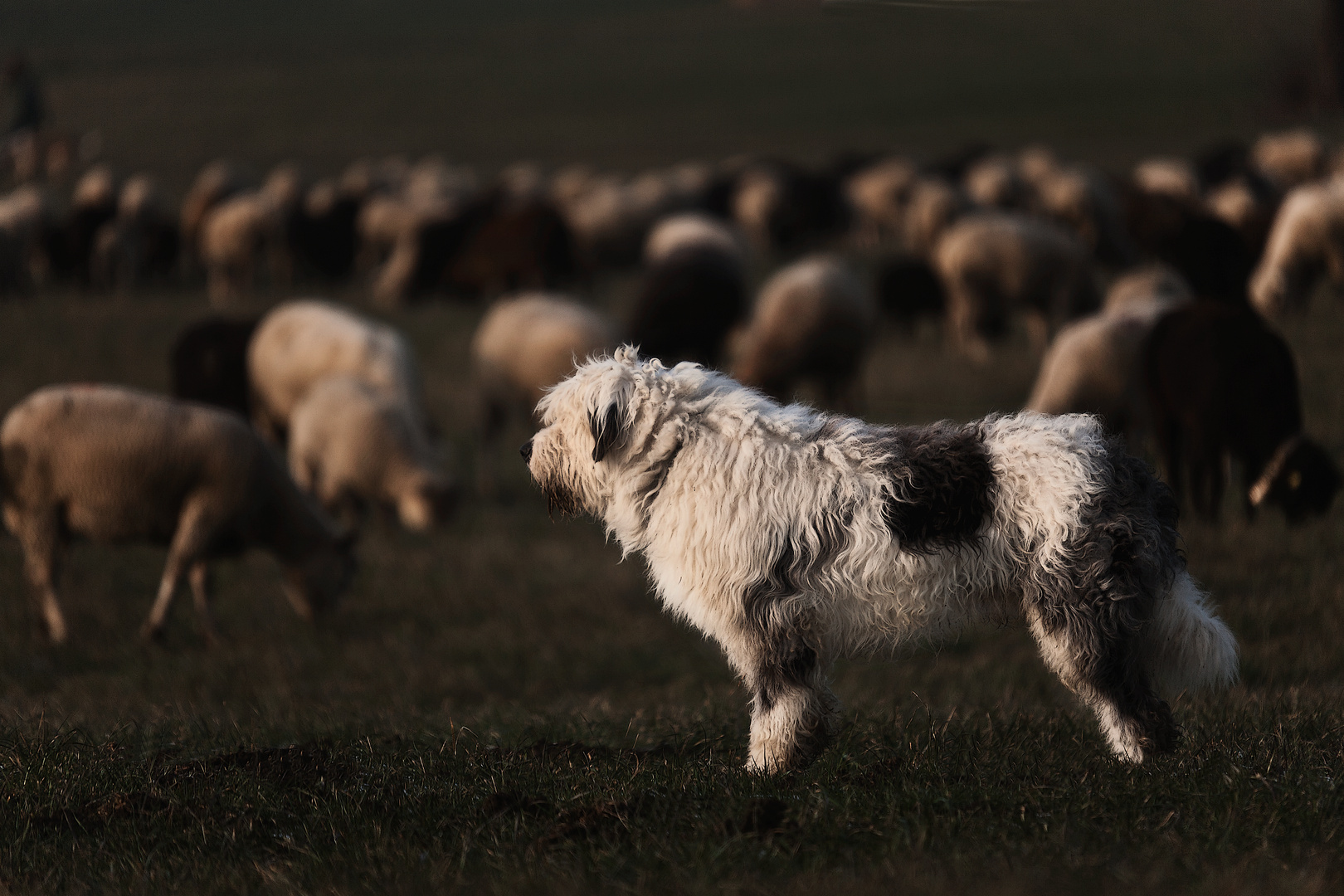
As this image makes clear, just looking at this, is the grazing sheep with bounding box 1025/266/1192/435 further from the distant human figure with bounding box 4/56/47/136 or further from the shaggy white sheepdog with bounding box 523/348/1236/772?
the distant human figure with bounding box 4/56/47/136

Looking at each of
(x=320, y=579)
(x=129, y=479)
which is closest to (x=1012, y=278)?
(x=320, y=579)

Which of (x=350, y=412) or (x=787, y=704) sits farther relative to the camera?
(x=350, y=412)

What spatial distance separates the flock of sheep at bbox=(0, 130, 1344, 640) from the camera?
9234mm

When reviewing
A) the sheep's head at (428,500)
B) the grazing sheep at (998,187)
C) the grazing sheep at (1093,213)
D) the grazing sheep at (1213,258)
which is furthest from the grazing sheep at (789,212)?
the sheep's head at (428,500)

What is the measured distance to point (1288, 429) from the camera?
9.16 meters

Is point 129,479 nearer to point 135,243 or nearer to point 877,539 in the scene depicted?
point 877,539

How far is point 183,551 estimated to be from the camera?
9164 mm

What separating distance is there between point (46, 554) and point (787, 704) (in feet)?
22.8

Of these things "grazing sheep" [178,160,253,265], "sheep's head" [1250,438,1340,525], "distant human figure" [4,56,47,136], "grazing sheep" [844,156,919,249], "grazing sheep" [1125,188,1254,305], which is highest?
"distant human figure" [4,56,47,136]

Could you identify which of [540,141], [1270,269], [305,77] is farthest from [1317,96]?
[305,77]

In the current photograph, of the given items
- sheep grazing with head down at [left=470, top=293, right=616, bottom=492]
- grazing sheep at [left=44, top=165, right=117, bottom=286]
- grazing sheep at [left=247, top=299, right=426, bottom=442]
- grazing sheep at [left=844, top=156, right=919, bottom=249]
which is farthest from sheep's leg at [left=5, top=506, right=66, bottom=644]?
grazing sheep at [left=844, top=156, right=919, bottom=249]

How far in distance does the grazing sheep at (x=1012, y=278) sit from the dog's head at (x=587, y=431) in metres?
15.1

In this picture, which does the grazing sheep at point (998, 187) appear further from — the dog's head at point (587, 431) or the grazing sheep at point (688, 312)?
the dog's head at point (587, 431)

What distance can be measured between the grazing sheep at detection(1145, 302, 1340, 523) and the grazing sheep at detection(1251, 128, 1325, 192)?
72.1 feet
